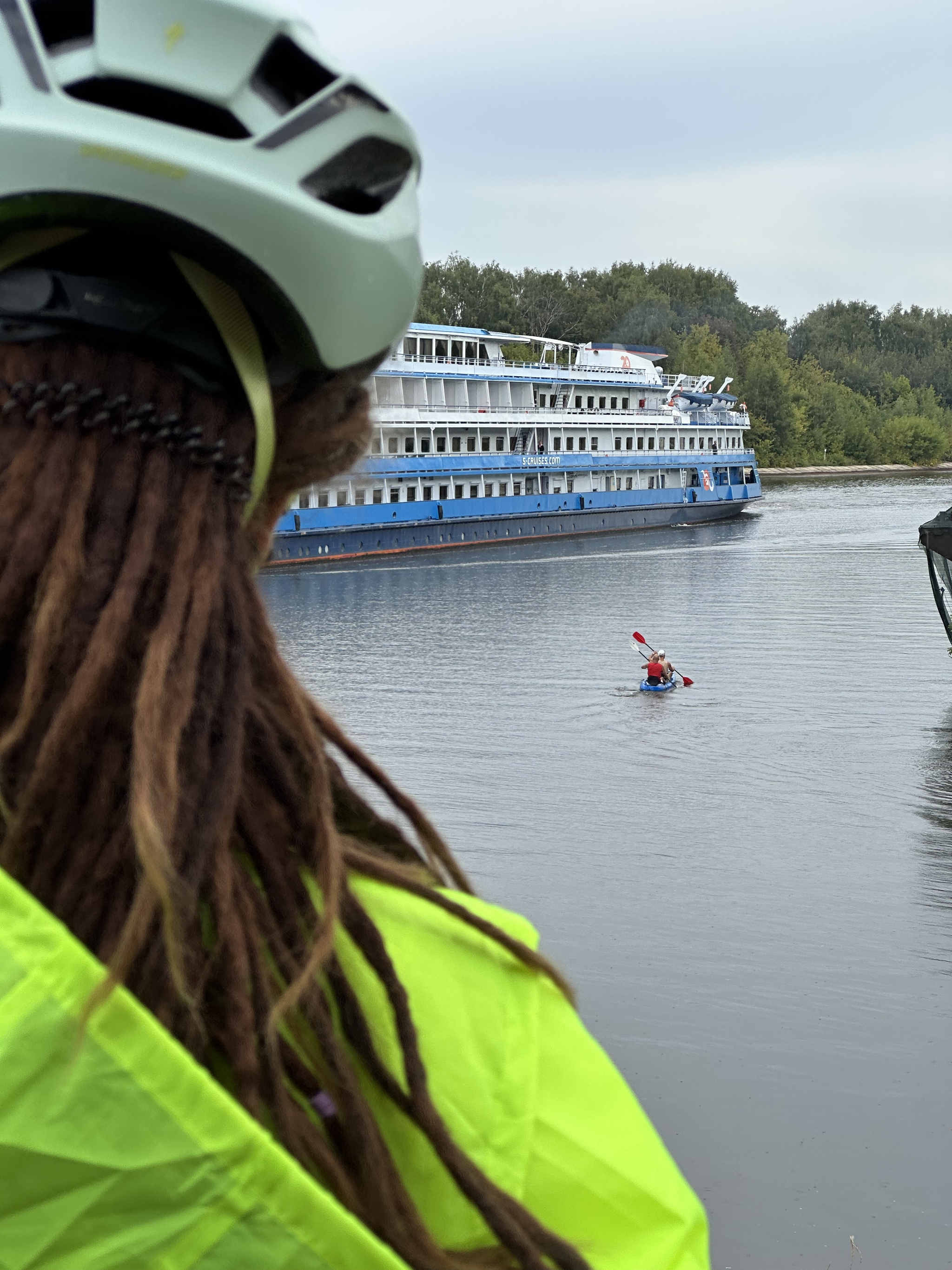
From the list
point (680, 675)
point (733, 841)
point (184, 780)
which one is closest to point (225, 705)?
point (184, 780)

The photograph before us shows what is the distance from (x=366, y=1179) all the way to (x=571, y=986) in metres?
0.20

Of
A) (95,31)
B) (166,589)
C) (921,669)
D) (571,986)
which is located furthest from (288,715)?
(921,669)

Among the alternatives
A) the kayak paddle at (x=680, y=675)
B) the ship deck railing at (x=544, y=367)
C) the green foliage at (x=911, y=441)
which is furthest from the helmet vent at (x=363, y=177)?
the green foliage at (x=911, y=441)

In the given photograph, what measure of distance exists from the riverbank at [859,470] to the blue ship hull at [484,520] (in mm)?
39274

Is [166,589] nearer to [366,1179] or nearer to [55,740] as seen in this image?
[55,740]

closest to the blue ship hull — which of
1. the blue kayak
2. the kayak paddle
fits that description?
the kayak paddle

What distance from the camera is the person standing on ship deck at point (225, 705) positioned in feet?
2.53

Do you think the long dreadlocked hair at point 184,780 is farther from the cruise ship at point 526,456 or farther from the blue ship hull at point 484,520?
the cruise ship at point 526,456

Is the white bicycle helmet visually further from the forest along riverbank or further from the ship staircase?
the forest along riverbank

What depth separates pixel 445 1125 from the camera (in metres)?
0.79

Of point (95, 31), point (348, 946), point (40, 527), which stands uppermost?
point (95, 31)

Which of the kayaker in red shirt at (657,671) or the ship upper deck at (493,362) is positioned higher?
the ship upper deck at (493,362)

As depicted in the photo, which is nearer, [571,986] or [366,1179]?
→ [366,1179]

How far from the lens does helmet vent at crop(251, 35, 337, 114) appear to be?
826 millimetres
